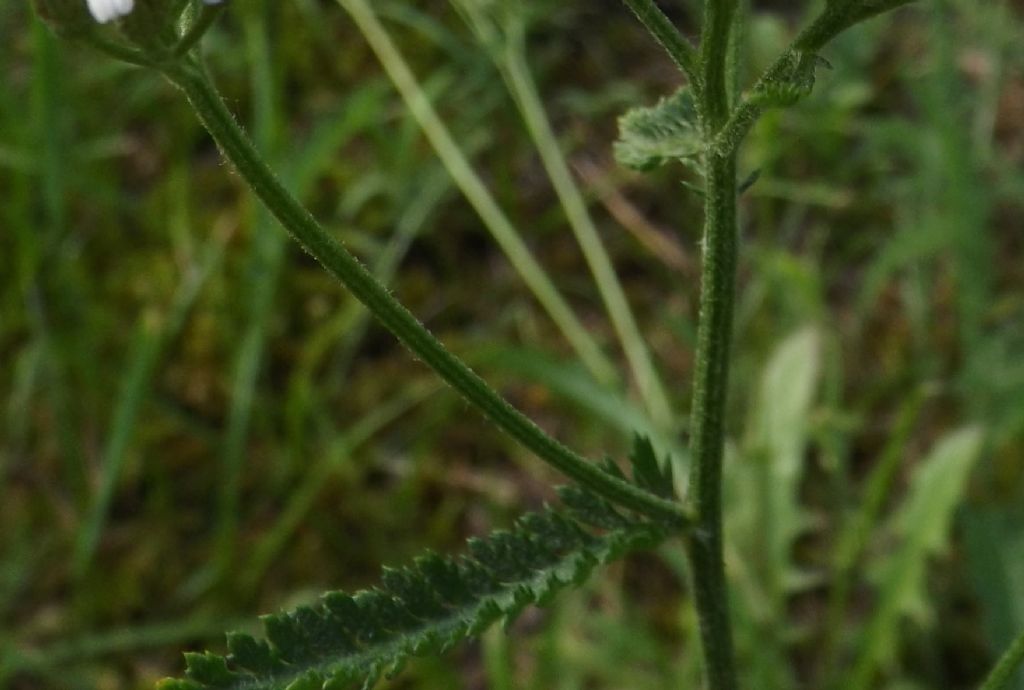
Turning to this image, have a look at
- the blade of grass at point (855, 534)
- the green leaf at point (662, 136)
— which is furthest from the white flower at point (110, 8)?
the blade of grass at point (855, 534)

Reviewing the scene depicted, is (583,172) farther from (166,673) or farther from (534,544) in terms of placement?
(534,544)

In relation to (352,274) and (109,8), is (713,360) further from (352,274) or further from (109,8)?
(109,8)

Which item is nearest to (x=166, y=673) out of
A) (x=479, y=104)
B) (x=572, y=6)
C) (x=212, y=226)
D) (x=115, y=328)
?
(x=115, y=328)

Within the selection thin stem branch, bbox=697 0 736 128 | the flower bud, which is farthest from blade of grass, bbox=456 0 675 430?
the flower bud

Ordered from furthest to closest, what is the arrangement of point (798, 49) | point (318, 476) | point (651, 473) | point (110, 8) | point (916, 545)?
point (318, 476)
point (916, 545)
point (651, 473)
point (798, 49)
point (110, 8)

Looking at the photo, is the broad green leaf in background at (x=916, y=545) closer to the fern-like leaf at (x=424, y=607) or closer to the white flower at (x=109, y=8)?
the fern-like leaf at (x=424, y=607)

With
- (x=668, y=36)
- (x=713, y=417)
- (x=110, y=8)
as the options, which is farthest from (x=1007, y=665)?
(x=110, y=8)
